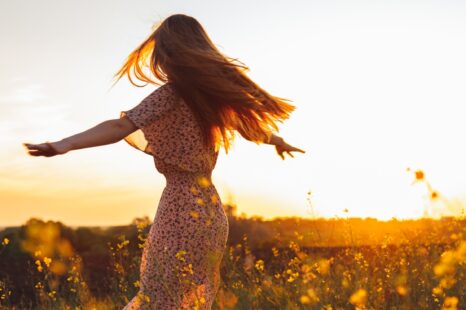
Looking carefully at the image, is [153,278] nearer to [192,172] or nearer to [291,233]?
[192,172]

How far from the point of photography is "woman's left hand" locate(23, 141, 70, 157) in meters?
2.78

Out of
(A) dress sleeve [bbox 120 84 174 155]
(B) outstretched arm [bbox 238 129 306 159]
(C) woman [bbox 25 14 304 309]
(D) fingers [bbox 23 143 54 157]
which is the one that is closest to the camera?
(D) fingers [bbox 23 143 54 157]

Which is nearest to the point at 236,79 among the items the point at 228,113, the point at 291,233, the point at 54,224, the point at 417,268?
the point at 228,113

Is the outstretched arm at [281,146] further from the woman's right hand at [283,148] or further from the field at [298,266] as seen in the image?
the field at [298,266]

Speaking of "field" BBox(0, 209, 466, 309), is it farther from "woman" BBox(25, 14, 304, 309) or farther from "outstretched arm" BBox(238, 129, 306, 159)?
"outstretched arm" BBox(238, 129, 306, 159)

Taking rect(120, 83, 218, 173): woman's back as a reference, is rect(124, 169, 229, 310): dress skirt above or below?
below

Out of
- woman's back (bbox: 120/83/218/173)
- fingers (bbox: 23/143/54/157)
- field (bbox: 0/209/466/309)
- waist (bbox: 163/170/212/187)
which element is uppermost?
woman's back (bbox: 120/83/218/173)

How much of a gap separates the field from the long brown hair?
91cm

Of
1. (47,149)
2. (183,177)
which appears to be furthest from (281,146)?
(47,149)

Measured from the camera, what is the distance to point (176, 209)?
3451mm

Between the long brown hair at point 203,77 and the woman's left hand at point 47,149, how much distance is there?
0.83 m

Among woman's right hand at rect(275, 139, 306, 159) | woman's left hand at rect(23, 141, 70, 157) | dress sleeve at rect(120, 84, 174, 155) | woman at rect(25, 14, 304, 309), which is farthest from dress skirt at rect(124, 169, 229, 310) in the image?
woman's right hand at rect(275, 139, 306, 159)

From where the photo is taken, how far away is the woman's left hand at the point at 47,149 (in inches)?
109

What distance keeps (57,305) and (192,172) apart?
2.73m
